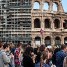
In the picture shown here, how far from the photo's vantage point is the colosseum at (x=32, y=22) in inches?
1785

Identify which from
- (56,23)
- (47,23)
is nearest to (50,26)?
(47,23)

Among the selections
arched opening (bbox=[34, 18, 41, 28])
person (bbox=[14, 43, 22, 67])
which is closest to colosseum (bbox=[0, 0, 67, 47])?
arched opening (bbox=[34, 18, 41, 28])

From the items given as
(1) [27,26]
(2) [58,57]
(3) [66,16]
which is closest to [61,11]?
(3) [66,16]

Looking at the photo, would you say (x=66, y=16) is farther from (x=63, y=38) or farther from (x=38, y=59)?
(x=38, y=59)

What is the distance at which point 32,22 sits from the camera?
46.5 meters

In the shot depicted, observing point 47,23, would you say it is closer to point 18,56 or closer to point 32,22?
point 32,22

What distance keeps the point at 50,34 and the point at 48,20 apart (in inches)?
73.5

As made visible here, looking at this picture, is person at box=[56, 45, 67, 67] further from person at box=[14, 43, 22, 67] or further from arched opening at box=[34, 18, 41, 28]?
arched opening at box=[34, 18, 41, 28]

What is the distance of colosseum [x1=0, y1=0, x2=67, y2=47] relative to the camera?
45344 millimetres

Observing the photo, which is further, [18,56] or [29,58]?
[18,56]

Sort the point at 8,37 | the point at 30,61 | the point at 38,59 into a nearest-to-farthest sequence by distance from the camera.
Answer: the point at 38,59, the point at 30,61, the point at 8,37

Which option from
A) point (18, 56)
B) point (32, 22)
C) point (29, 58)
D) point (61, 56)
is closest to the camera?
point (29, 58)

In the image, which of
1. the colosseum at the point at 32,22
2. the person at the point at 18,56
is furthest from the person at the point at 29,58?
the colosseum at the point at 32,22

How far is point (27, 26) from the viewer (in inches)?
1800
